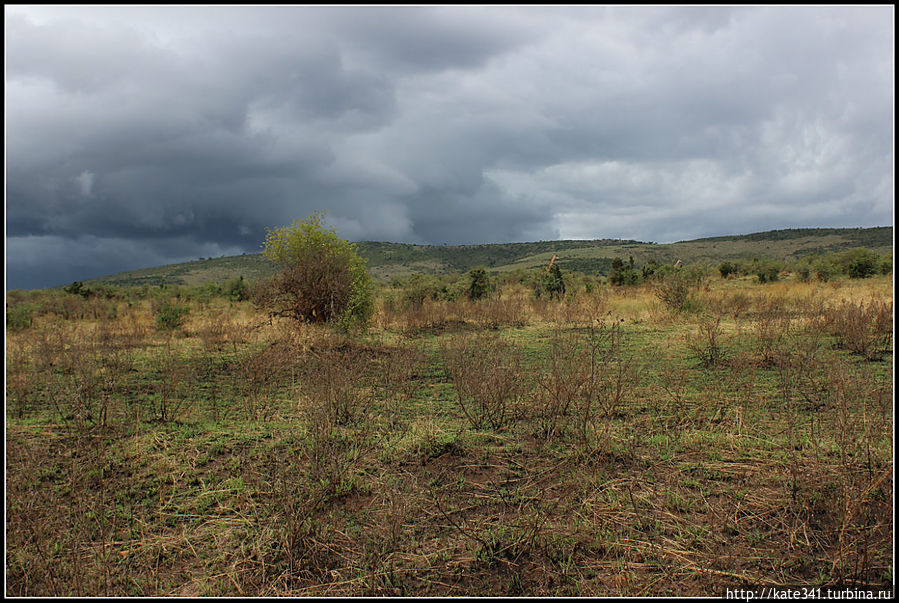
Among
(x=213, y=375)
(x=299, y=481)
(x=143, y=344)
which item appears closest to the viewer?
(x=299, y=481)

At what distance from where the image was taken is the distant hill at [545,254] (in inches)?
2616

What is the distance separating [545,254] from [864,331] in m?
79.0

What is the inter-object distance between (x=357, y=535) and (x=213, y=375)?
A: 6.86m

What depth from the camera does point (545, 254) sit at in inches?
3452

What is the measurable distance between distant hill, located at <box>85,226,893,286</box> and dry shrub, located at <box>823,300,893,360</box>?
4751cm

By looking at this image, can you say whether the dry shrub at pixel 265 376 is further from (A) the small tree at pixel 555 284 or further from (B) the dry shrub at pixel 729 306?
(A) the small tree at pixel 555 284

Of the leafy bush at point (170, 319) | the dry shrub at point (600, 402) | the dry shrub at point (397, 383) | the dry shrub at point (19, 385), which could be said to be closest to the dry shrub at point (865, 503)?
the dry shrub at point (600, 402)

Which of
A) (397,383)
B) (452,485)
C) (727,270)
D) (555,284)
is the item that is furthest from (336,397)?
(727,270)

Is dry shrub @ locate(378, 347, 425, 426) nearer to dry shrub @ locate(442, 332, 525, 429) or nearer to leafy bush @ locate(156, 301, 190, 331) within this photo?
dry shrub @ locate(442, 332, 525, 429)

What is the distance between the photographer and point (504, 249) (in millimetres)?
99562

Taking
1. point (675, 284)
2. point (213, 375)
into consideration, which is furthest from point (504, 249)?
point (213, 375)

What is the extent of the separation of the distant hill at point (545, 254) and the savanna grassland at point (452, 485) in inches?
2015

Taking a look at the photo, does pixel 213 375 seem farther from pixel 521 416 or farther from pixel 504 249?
pixel 504 249

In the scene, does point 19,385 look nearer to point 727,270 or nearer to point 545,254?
point 727,270
